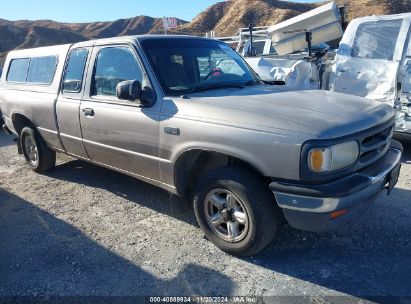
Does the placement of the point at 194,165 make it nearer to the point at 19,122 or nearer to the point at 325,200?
the point at 325,200

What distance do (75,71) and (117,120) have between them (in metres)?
1.15

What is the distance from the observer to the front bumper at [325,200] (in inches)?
108

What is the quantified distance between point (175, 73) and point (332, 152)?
1.79m

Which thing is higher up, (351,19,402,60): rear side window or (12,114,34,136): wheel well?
(351,19,402,60): rear side window

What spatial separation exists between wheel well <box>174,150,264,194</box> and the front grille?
3.31 feet

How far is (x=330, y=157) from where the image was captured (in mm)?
2738

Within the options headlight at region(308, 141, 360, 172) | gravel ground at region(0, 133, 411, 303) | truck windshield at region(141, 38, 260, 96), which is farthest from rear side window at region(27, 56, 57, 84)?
headlight at region(308, 141, 360, 172)

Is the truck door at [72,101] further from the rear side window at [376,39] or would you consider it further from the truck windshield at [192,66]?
the rear side window at [376,39]

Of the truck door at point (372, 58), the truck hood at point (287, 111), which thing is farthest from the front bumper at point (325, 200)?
the truck door at point (372, 58)

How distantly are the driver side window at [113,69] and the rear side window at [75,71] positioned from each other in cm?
30

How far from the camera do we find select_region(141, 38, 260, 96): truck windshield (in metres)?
3.77

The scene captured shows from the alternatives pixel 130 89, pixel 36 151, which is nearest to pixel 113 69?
pixel 130 89

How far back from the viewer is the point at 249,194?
3070 mm

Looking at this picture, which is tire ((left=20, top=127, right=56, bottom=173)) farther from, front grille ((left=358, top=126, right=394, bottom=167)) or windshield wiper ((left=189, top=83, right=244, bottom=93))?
front grille ((left=358, top=126, right=394, bottom=167))
